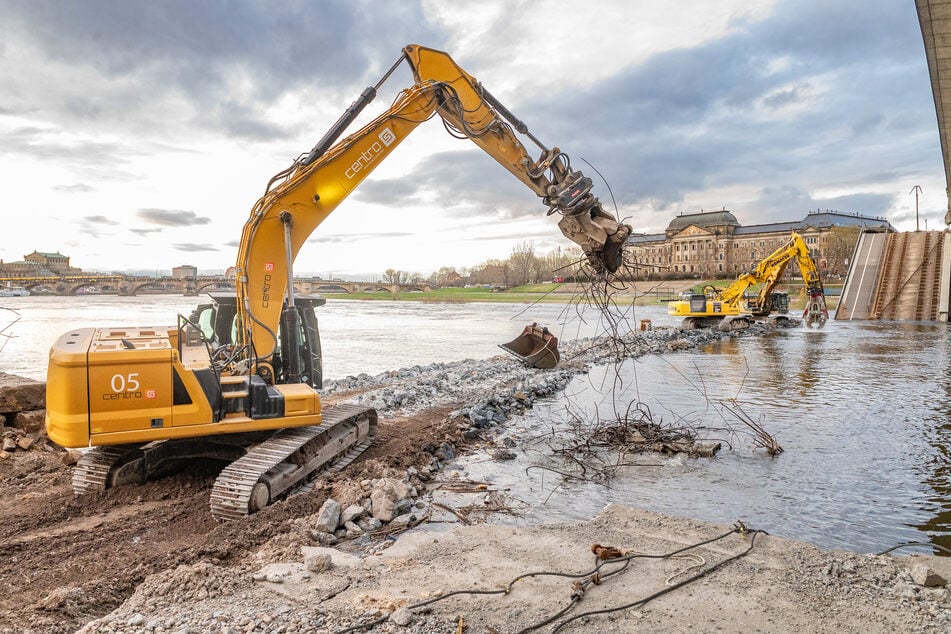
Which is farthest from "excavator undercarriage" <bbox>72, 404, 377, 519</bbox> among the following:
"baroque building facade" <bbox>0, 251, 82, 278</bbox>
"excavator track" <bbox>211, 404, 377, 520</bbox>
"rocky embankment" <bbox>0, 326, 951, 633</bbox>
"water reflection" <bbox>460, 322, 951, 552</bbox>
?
"baroque building facade" <bbox>0, 251, 82, 278</bbox>

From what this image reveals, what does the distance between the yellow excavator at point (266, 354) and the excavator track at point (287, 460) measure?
15 mm

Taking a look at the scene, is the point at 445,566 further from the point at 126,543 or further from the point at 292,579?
the point at 126,543

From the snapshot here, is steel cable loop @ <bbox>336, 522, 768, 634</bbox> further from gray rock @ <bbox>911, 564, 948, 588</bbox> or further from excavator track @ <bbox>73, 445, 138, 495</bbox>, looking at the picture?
excavator track @ <bbox>73, 445, 138, 495</bbox>

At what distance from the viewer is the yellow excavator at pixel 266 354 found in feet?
15.7

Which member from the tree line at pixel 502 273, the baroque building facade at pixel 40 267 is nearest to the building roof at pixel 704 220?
the tree line at pixel 502 273

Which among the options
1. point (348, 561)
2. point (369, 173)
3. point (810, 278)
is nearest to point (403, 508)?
point (348, 561)

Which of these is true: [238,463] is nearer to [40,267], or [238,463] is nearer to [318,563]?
[318,563]

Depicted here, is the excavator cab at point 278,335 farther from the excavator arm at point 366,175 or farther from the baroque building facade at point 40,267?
the baroque building facade at point 40,267

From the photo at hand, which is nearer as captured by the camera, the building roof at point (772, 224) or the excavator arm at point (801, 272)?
the excavator arm at point (801, 272)

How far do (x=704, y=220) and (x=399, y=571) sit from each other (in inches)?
4367

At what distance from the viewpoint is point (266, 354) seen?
6.35 metres

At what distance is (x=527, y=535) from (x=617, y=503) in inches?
50.6

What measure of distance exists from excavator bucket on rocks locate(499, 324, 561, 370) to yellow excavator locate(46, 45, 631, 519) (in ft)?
24.3

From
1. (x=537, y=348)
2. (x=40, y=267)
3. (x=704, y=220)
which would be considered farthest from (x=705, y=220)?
(x=40, y=267)
